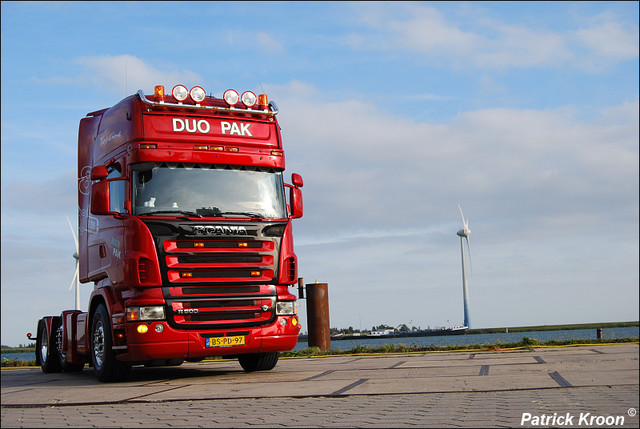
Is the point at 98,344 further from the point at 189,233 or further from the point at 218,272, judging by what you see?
the point at 189,233

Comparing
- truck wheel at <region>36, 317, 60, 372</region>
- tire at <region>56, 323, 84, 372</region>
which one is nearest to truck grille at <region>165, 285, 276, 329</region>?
tire at <region>56, 323, 84, 372</region>

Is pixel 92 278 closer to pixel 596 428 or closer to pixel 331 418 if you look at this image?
pixel 331 418

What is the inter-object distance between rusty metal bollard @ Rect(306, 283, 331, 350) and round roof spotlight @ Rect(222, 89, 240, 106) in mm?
7293

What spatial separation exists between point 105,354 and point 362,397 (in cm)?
509

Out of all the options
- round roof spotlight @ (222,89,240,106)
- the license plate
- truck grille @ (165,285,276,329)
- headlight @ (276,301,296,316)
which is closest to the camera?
truck grille @ (165,285,276,329)

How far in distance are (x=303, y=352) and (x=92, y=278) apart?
6395 mm

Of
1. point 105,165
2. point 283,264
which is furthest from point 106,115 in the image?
point 283,264

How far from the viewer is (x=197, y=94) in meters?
11.6

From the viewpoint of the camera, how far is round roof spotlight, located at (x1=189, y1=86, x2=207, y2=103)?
11523 millimetres

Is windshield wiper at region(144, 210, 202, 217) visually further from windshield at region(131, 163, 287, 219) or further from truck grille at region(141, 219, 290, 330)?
truck grille at region(141, 219, 290, 330)

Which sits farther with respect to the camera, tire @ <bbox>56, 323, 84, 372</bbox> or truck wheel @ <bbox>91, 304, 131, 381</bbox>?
tire @ <bbox>56, 323, 84, 372</bbox>

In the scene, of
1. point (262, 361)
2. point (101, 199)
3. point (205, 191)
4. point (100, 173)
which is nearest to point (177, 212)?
point (205, 191)

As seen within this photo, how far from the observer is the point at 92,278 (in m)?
12.0

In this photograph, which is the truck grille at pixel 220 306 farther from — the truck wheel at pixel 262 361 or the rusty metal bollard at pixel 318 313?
the rusty metal bollard at pixel 318 313
